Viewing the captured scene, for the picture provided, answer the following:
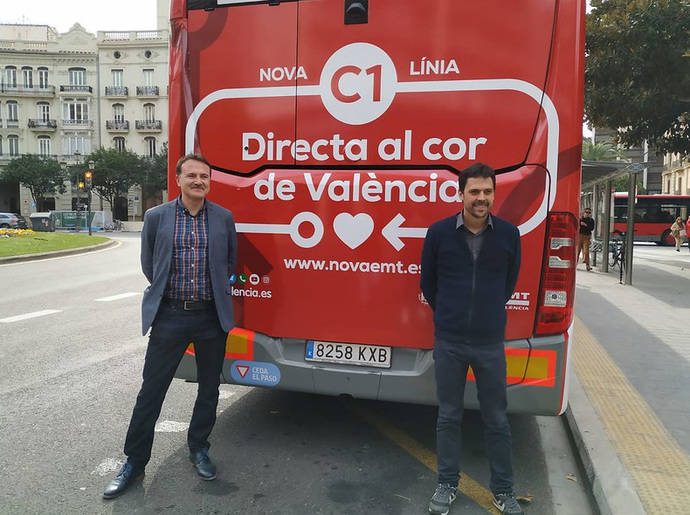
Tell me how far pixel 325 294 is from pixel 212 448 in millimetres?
1297

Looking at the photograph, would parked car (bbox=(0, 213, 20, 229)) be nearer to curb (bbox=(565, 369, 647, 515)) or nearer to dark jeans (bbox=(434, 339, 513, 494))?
curb (bbox=(565, 369, 647, 515))

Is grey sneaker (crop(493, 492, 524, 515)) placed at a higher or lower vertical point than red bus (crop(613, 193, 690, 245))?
lower

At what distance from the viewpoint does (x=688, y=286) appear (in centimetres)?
1257

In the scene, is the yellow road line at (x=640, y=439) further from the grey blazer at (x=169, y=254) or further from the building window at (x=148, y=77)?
the building window at (x=148, y=77)

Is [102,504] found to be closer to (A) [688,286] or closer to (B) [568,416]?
(B) [568,416]

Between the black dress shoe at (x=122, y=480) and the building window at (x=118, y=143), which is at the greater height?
the building window at (x=118, y=143)

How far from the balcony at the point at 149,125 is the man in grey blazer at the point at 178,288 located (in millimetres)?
60160

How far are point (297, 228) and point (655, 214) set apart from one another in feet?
114

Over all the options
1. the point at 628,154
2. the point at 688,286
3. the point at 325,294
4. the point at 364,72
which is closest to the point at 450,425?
the point at 325,294

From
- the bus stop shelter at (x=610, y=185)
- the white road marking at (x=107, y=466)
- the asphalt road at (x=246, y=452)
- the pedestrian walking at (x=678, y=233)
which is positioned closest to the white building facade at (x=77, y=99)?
the pedestrian walking at (x=678, y=233)

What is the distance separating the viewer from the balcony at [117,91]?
197ft

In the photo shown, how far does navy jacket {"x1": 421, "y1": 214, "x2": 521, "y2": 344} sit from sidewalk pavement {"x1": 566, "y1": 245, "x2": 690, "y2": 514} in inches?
45.3

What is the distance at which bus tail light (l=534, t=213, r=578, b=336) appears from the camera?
134 inches

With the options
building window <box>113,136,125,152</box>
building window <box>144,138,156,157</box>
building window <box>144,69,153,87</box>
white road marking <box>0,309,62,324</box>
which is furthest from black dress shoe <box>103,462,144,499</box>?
building window <box>113,136,125,152</box>
